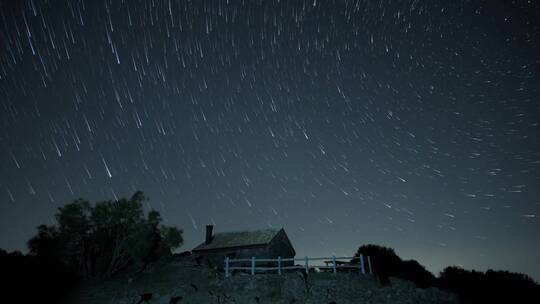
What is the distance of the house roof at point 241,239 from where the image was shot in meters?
38.8

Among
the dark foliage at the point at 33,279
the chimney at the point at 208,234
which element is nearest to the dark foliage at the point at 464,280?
the chimney at the point at 208,234

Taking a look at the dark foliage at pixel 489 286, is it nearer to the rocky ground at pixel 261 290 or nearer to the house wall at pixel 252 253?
the rocky ground at pixel 261 290

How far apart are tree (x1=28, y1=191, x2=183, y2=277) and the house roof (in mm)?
5831

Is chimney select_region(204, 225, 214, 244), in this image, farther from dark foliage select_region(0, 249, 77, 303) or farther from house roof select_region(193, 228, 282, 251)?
dark foliage select_region(0, 249, 77, 303)

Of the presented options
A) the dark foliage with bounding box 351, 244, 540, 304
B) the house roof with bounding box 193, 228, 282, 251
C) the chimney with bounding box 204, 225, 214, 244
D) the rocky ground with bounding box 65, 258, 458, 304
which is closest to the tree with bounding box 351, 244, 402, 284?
the dark foliage with bounding box 351, 244, 540, 304

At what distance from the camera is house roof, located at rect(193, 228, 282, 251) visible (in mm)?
38812

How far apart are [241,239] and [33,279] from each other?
67.9ft

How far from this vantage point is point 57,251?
3334 cm

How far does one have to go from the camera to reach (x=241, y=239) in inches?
1596

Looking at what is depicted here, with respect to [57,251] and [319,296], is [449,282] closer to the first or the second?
[319,296]

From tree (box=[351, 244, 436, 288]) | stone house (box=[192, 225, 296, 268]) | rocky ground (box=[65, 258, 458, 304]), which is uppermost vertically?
stone house (box=[192, 225, 296, 268])

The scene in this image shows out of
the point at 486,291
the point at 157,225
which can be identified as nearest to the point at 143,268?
the point at 157,225

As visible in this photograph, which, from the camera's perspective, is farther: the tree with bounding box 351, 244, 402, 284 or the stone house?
the stone house

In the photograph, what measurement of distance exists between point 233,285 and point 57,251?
19.1 metres
